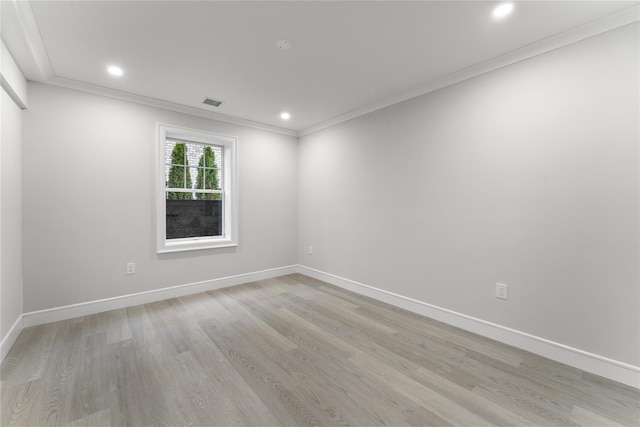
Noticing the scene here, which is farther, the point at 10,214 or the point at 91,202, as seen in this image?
the point at 91,202

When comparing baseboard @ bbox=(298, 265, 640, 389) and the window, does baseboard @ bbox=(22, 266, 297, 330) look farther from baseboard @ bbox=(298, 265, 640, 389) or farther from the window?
baseboard @ bbox=(298, 265, 640, 389)

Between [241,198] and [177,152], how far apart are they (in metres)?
1.06

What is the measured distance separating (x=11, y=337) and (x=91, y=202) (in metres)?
1.36

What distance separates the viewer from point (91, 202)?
3.01 metres

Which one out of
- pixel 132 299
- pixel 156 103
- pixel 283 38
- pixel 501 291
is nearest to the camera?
pixel 283 38

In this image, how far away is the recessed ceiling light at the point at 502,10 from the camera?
1787 millimetres

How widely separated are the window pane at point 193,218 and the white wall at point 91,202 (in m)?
0.33

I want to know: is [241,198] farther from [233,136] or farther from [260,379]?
[260,379]

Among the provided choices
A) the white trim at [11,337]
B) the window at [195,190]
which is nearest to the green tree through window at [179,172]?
the window at [195,190]

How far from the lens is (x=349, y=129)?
154 inches

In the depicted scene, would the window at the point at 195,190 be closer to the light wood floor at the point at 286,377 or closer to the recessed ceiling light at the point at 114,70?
the recessed ceiling light at the point at 114,70

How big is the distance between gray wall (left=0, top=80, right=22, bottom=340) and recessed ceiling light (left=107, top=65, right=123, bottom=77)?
786mm

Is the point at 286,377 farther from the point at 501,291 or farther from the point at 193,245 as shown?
the point at 193,245

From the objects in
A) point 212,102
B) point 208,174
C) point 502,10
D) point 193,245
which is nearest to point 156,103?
point 212,102
